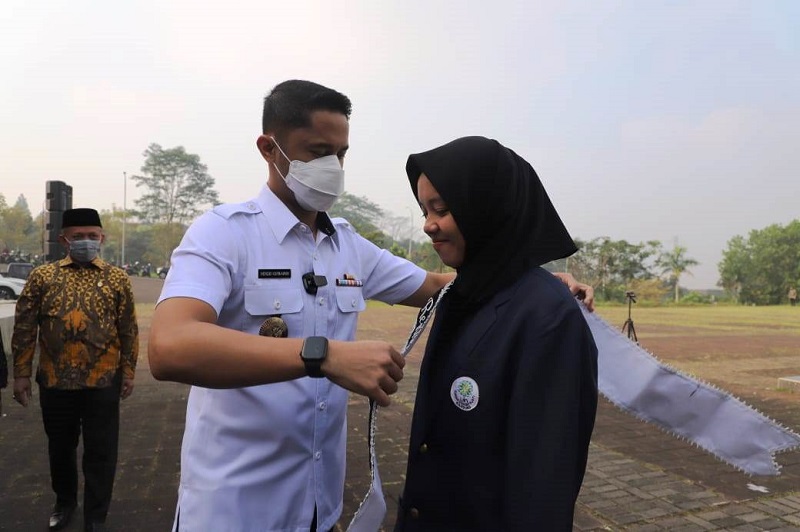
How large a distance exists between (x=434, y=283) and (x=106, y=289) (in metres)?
2.47

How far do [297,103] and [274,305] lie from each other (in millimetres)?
580

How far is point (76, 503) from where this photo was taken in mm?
3709

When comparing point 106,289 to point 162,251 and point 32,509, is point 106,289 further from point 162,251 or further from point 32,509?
point 162,251

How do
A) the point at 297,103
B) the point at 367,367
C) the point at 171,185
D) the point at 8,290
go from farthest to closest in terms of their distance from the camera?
the point at 171,185, the point at 8,290, the point at 297,103, the point at 367,367

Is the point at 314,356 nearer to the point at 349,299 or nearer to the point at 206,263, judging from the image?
the point at 206,263

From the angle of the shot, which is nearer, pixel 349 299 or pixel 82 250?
pixel 349 299

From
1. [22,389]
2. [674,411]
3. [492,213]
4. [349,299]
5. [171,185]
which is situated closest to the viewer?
[492,213]

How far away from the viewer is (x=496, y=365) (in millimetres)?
1249

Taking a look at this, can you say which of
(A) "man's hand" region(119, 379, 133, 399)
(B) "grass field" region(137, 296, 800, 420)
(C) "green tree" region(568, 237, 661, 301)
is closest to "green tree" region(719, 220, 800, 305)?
(C) "green tree" region(568, 237, 661, 301)

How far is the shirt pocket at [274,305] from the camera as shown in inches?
61.6

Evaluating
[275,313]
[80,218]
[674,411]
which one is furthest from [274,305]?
[80,218]

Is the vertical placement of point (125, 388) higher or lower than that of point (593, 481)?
higher

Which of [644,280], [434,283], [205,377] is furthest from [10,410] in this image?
[644,280]

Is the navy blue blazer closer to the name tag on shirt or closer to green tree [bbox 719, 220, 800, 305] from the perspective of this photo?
the name tag on shirt
